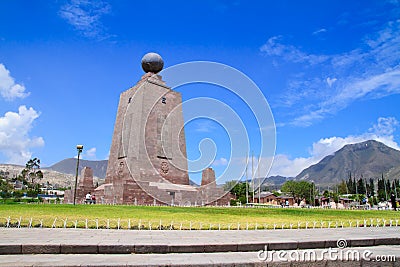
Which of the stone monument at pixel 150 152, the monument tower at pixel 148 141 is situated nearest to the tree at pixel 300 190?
the stone monument at pixel 150 152

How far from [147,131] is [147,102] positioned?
8.32 ft

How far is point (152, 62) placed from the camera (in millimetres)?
32438

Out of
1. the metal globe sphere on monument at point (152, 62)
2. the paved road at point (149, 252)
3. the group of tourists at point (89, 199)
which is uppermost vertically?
the metal globe sphere on monument at point (152, 62)

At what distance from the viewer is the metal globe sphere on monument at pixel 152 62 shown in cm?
3244

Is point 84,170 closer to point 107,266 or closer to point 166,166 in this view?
point 166,166

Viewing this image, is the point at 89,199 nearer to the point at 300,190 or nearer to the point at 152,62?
the point at 152,62

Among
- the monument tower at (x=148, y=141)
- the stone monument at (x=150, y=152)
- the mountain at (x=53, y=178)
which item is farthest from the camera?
the mountain at (x=53, y=178)

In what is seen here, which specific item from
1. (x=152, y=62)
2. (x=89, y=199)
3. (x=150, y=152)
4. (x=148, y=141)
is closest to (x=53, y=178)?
(x=89, y=199)

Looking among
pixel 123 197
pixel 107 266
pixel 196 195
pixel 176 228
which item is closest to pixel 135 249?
pixel 107 266

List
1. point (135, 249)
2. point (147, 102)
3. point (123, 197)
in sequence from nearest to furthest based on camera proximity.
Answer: point (135, 249) < point (123, 197) < point (147, 102)

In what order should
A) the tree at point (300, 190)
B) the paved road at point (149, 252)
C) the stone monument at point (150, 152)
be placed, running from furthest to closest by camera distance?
the tree at point (300, 190) < the stone monument at point (150, 152) < the paved road at point (149, 252)

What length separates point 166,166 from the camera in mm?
29531

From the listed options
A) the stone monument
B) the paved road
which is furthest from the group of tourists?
the paved road

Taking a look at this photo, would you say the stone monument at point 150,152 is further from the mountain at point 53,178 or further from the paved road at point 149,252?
the mountain at point 53,178
